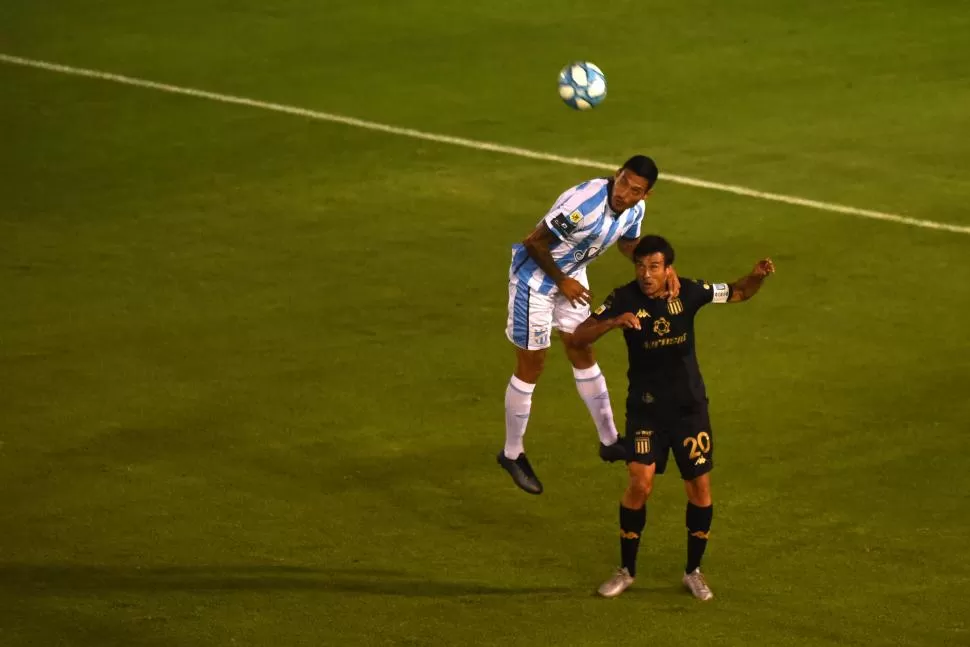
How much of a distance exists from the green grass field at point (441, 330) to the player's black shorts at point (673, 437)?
91 cm

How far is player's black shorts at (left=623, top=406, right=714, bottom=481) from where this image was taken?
10.3 m

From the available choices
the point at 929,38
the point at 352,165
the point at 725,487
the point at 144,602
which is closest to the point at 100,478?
the point at 144,602

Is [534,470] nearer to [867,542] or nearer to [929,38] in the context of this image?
[867,542]

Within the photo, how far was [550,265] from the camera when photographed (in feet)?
37.4

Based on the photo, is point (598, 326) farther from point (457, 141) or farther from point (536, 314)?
point (457, 141)

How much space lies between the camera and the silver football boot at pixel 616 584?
35.1ft

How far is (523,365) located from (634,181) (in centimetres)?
160

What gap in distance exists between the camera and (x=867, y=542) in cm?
1132

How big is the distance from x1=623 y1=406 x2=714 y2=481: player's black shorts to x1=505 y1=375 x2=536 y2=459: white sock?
5.48 feet

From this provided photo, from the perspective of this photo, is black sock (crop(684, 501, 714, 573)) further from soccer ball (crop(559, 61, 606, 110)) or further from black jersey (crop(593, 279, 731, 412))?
Answer: soccer ball (crop(559, 61, 606, 110))

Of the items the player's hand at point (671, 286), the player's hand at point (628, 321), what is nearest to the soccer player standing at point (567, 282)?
the player's hand at point (671, 286)

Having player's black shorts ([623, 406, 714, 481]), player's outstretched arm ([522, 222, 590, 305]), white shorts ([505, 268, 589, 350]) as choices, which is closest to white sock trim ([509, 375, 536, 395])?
white shorts ([505, 268, 589, 350])

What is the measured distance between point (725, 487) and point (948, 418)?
2027 mm

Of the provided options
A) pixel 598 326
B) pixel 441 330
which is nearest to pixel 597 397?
pixel 598 326
